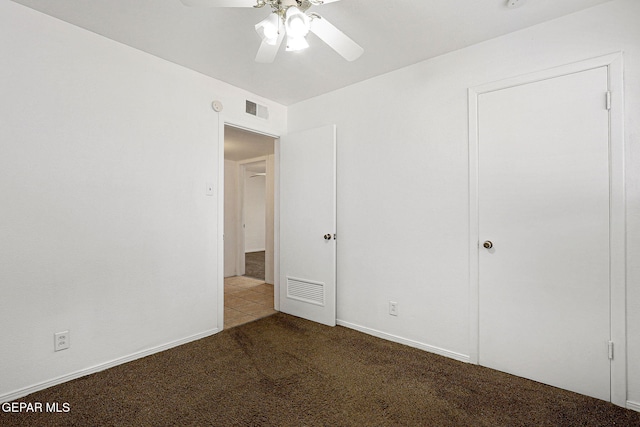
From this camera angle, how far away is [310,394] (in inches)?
76.8

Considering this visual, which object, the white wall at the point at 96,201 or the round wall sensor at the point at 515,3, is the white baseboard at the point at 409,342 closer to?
the white wall at the point at 96,201

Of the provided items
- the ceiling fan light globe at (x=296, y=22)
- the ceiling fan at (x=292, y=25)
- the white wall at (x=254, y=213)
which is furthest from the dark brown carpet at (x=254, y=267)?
the ceiling fan light globe at (x=296, y=22)

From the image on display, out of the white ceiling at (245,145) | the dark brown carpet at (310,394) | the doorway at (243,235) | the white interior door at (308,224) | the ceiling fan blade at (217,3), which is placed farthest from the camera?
the white ceiling at (245,145)

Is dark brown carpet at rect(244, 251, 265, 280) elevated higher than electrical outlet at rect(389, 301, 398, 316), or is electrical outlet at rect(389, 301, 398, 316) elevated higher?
electrical outlet at rect(389, 301, 398, 316)

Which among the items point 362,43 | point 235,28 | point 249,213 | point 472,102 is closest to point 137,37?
point 235,28

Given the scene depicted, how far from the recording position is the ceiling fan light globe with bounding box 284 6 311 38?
4.92 feet

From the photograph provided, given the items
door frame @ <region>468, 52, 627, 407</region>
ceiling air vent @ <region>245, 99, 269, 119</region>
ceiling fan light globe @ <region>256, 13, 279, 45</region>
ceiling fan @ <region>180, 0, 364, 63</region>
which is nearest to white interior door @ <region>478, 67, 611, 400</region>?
door frame @ <region>468, 52, 627, 407</region>

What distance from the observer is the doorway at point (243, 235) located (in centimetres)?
380

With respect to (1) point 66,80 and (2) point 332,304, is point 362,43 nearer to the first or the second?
(1) point 66,80

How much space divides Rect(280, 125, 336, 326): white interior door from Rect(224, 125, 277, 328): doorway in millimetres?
453

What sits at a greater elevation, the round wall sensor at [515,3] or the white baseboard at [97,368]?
the round wall sensor at [515,3]

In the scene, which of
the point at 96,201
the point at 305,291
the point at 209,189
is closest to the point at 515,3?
the point at 209,189

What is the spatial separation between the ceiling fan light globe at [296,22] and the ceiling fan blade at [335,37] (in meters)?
0.10

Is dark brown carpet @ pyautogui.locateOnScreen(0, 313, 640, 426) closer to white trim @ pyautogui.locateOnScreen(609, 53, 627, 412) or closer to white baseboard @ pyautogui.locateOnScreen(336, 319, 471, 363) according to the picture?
white baseboard @ pyautogui.locateOnScreen(336, 319, 471, 363)
